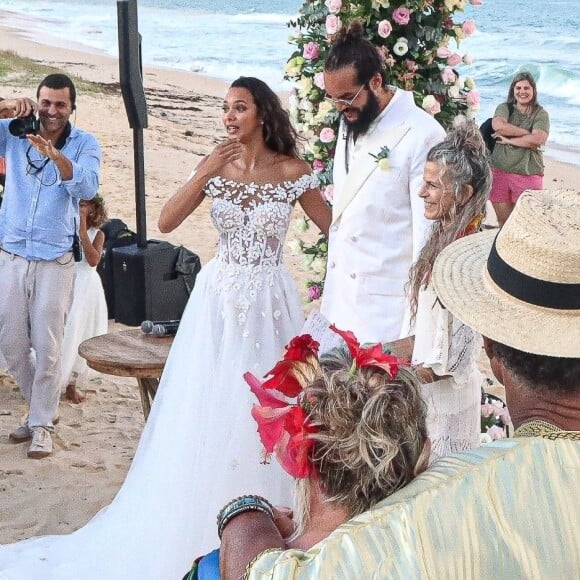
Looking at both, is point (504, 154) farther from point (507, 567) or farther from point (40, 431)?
point (507, 567)

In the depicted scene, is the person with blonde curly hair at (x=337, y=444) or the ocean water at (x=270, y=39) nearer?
the person with blonde curly hair at (x=337, y=444)

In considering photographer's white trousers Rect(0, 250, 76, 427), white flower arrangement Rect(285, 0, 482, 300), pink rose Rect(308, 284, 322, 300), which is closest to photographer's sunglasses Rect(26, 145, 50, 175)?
photographer's white trousers Rect(0, 250, 76, 427)

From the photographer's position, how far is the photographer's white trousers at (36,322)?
5.48 m

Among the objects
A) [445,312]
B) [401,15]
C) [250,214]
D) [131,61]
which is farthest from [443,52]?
[131,61]

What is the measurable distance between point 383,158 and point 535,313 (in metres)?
2.12

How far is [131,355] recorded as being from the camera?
478cm

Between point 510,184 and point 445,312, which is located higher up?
point 445,312

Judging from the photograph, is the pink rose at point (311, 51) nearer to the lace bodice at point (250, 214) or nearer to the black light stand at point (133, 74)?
the lace bodice at point (250, 214)

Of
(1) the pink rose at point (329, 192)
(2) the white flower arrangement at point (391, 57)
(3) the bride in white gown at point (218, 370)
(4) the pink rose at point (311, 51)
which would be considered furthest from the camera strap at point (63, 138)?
(1) the pink rose at point (329, 192)

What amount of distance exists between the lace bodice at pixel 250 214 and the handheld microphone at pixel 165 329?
0.65 meters

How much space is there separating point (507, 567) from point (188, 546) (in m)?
2.85

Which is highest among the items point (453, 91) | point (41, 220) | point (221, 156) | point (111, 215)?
point (453, 91)

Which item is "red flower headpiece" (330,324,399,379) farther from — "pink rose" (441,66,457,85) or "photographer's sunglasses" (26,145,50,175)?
"photographer's sunglasses" (26,145,50,175)

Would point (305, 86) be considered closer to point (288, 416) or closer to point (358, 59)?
point (358, 59)
